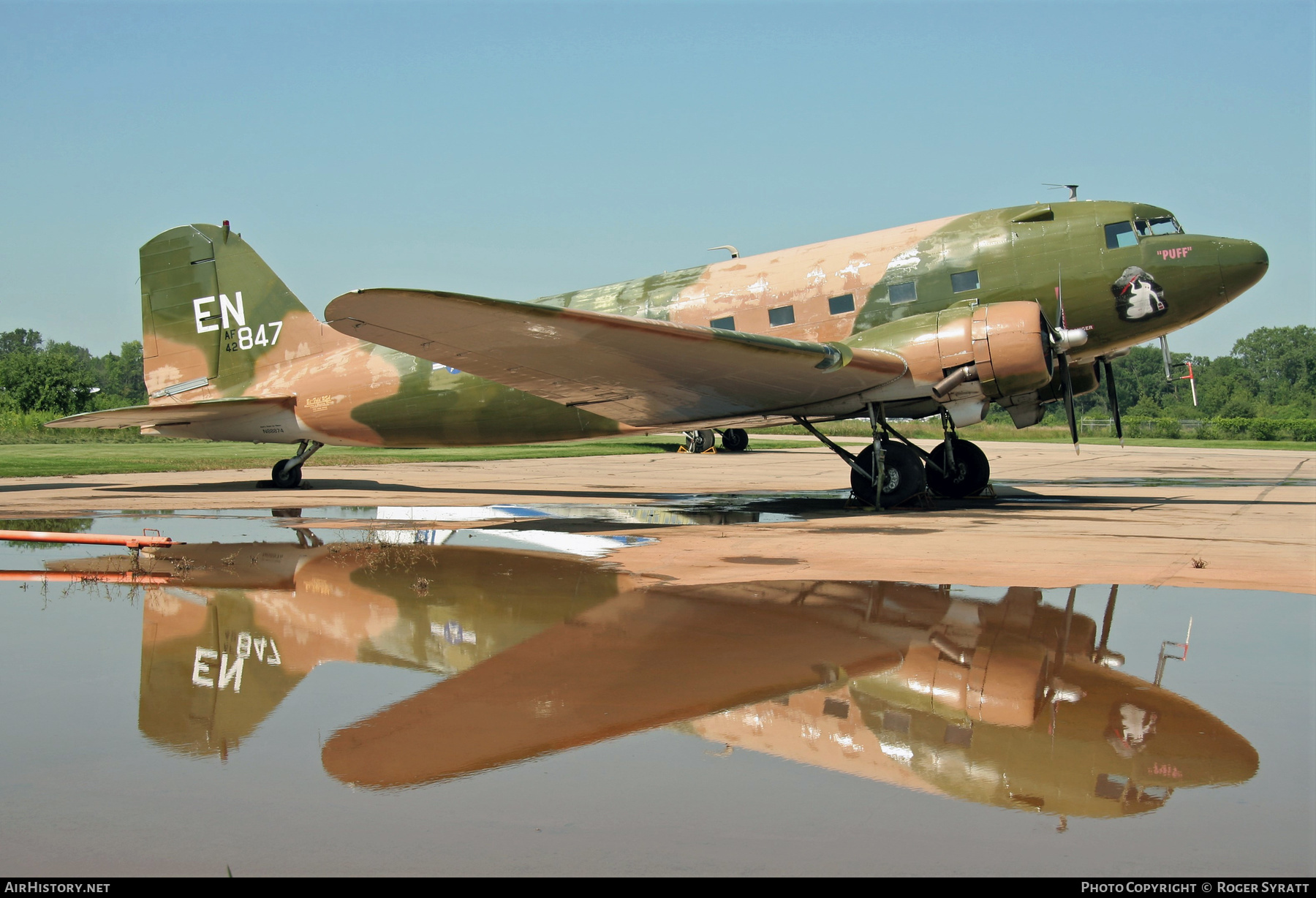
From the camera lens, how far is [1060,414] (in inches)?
3388

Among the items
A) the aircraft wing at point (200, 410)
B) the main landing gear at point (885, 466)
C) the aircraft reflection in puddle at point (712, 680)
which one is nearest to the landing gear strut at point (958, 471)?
the main landing gear at point (885, 466)

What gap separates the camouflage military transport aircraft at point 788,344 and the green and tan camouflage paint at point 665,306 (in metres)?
0.03

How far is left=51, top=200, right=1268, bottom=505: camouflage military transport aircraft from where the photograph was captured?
12570 mm

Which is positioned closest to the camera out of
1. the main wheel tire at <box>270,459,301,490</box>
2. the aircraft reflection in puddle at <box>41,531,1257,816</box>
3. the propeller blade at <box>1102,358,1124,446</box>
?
the aircraft reflection in puddle at <box>41,531,1257,816</box>

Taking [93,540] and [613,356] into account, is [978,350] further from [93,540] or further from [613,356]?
[93,540]

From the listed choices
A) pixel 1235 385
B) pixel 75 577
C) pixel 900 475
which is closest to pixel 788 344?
pixel 900 475

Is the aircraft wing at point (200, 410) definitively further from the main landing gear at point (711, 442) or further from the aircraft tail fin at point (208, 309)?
the main landing gear at point (711, 442)

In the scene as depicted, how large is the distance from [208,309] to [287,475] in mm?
3905

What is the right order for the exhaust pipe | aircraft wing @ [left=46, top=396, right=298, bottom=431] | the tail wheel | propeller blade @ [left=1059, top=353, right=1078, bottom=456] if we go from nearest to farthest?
the exhaust pipe, propeller blade @ [left=1059, top=353, right=1078, bottom=456], aircraft wing @ [left=46, top=396, right=298, bottom=431], the tail wheel

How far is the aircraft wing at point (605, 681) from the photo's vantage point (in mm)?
3967

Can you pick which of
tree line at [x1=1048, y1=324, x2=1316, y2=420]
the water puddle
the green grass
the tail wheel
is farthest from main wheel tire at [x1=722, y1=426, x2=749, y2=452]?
the water puddle

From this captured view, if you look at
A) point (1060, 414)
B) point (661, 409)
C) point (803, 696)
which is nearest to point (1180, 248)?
point (661, 409)

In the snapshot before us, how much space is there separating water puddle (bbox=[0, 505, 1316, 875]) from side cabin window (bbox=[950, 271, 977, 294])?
27.5 feet

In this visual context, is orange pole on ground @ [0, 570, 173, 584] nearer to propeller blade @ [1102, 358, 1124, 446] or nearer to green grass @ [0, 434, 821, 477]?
green grass @ [0, 434, 821, 477]
